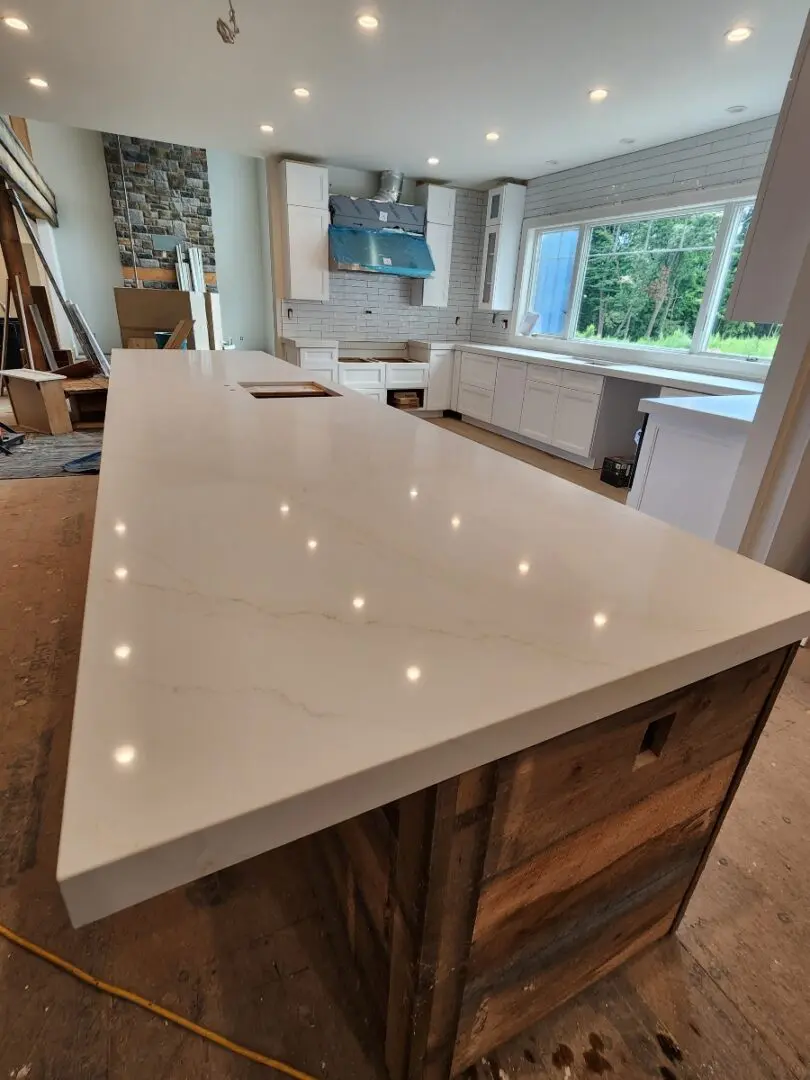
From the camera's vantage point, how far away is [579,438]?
473 centimetres

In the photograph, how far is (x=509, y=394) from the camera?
5.49 metres

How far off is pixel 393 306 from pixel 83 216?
4.63 metres

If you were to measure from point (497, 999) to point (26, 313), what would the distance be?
675 centimetres

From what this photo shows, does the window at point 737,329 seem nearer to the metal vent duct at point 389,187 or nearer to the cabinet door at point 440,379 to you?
the cabinet door at point 440,379

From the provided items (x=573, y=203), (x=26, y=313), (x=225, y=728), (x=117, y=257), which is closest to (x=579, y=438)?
(x=573, y=203)

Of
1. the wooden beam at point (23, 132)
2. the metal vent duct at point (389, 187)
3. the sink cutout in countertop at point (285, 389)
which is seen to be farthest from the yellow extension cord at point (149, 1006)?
the wooden beam at point (23, 132)

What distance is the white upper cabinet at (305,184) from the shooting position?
518 centimetres

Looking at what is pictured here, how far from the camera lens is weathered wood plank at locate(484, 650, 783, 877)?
67 centimetres

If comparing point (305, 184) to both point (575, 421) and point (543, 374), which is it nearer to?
point (543, 374)

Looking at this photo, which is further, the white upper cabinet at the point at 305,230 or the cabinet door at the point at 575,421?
the white upper cabinet at the point at 305,230

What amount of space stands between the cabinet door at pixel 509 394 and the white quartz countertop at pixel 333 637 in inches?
178

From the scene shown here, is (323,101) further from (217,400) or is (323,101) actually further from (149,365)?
(217,400)

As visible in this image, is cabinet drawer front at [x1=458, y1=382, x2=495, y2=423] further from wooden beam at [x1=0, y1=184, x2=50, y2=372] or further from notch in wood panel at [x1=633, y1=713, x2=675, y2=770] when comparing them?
notch in wood panel at [x1=633, y1=713, x2=675, y2=770]

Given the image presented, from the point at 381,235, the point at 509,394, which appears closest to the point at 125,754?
the point at 509,394
